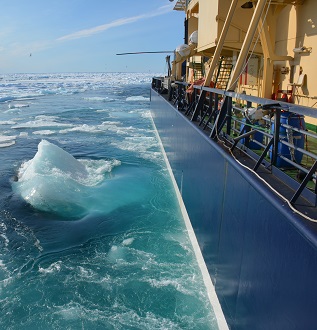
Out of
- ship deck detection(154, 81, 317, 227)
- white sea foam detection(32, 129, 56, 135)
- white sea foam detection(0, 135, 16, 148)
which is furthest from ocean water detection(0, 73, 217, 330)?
white sea foam detection(32, 129, 56, 135)

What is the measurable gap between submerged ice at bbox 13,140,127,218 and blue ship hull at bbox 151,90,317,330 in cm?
343

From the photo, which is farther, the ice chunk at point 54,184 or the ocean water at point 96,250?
the ice chunk at point 54,184

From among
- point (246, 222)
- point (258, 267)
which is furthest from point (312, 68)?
point (258, 267)

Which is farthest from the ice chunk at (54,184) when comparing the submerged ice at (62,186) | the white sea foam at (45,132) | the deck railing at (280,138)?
the white sea foam at (45,132)

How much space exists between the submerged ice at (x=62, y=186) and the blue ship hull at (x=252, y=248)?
3.43 m

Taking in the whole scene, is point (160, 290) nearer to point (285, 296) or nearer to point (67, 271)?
point (67, 271)

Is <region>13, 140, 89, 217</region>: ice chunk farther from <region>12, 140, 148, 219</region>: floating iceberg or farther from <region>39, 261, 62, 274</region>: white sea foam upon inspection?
<region>39, 261, 62, 274</region>: white sea foam

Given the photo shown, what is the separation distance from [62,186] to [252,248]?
6.63 m

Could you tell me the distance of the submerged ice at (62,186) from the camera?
→ 8.12 m

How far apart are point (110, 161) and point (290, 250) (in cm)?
1033

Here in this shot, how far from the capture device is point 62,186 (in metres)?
8.82

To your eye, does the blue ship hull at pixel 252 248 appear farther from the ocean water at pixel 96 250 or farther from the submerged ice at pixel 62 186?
the submerged ice at pixel 62 186

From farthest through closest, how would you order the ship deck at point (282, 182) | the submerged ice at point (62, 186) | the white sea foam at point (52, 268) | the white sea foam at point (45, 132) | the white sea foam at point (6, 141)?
the white sea foam at point (45, 132) → the white sea foam at point (6, 141) → the submerged ice at point (62, 186) → the white sea foam at point (52, 268) → the ship deck at point (282, 182)

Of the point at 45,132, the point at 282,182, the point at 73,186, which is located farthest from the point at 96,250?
the point at 45,132
